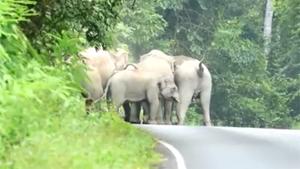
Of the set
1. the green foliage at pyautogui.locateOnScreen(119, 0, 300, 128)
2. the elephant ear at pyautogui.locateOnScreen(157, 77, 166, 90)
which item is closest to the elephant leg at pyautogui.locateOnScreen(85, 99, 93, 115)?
the elephant ear at pyautogui.locateOnScreen(157, 77, 166, 90)

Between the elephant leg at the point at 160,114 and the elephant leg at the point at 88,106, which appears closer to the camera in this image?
the elephant leg at the point at 88,106

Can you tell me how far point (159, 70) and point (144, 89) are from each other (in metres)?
1.03

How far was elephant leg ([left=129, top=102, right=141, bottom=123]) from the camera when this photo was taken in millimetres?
35938

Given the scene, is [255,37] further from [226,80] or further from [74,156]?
[74,156]

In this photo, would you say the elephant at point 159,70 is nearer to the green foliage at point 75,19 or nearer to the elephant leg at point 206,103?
the elephant leg at point 206,103

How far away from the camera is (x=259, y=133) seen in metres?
22.8

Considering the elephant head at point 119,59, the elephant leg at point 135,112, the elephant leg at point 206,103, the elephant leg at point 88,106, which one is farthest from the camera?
→ the elephant leg at point 206,103

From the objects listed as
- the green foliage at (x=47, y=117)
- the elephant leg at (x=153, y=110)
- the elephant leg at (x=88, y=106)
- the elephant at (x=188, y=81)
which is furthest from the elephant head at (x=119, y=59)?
the green foliage at (x=47, y=117)

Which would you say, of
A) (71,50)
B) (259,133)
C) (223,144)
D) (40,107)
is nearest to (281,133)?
(259,133)

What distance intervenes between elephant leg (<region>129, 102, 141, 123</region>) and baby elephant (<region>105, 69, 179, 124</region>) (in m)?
0.55

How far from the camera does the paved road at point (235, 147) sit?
1508cm

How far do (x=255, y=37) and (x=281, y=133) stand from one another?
999 inches

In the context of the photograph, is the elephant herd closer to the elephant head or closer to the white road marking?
the elephant head

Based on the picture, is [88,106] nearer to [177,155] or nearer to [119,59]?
[177,155]
